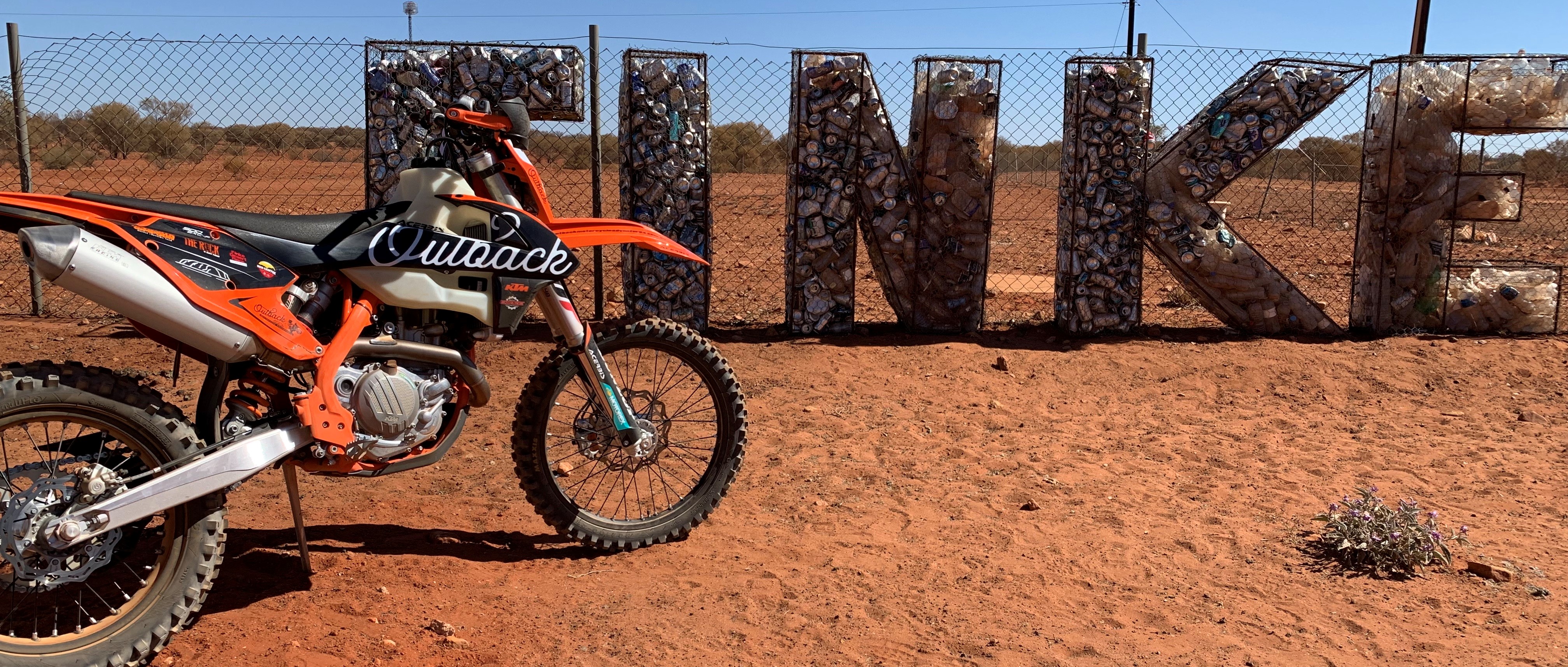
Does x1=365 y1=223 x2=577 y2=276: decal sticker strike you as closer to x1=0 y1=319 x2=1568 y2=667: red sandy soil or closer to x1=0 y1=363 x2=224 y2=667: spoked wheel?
x1=0 y1=363 x2=224 y2=667: spoked wheel

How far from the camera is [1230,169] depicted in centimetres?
793

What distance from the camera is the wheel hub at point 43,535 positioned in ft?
9.46

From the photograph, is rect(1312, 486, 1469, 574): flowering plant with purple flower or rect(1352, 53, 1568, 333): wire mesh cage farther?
rect(1352, 53, 1568, 333): wire mesh cage

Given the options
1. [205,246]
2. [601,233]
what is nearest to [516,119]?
[601,233]

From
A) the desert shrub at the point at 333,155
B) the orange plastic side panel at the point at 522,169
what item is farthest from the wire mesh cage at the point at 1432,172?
the desert shrub at the point at 333,155

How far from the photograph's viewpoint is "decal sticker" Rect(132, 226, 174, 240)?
9.94ft

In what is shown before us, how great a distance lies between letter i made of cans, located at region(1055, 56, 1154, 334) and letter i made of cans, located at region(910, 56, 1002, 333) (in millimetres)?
570

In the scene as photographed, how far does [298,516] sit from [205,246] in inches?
37.7

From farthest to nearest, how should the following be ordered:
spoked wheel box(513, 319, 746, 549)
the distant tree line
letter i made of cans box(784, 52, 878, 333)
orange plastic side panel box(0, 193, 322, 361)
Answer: the distant tree line → letter i made of cans box(784, 52, 878, 333) → spoked wheel box(513, 319, 746, 549) → orange plastic side panel box(0, 193, 322, 361)

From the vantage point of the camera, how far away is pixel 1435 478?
17.3ft

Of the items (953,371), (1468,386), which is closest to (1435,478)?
(1468,386)

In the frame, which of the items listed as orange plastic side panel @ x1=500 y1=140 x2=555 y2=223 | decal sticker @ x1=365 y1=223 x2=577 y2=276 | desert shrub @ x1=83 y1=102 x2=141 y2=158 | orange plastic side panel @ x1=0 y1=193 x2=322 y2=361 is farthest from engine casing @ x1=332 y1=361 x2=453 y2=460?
desert shrub @ x1=83 y1=102 x2=141 y2=158

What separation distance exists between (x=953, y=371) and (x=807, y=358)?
3.00ft

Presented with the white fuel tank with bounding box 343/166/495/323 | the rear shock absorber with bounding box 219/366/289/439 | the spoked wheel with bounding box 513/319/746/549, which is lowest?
the spoked wheel with bounding box 513/319/746/549
